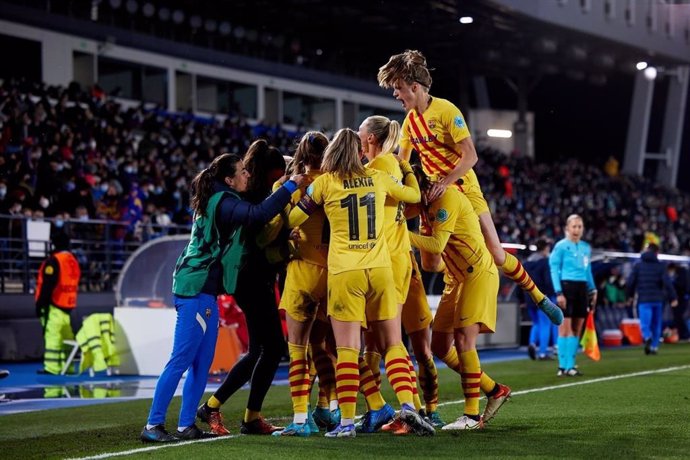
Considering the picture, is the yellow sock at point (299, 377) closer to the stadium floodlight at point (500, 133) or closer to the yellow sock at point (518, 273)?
the yellow sock at point (518, 273)

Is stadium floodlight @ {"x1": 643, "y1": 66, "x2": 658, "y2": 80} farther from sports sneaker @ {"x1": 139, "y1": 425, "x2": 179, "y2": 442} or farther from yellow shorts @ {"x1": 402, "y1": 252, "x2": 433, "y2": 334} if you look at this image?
sports sneaker @ {"x1": 139, "y1": 425, "x2": 179, "y2": 442}

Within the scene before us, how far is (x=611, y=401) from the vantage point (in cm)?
1109

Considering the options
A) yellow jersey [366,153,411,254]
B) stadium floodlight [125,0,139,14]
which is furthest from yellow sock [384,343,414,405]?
stadium floodlight [125,0,139,14]

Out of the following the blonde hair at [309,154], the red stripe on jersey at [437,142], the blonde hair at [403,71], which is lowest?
the blonde hair at [309,154]

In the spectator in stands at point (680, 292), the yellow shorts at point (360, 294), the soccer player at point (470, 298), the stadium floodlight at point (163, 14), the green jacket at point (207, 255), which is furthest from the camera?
the stadium floodlight at point (163, 14)

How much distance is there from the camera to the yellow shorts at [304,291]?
322 inches

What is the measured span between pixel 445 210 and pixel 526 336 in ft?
57.5

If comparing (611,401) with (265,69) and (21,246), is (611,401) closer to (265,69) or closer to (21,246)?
(21,246)

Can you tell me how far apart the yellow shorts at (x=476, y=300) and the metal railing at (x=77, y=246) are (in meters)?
12.6

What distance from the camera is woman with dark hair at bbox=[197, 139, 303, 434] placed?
333 inches

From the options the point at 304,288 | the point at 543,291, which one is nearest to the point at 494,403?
the point at 304,288

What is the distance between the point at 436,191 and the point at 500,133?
154ft

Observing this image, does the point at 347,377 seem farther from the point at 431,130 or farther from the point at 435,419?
the point at 431,130

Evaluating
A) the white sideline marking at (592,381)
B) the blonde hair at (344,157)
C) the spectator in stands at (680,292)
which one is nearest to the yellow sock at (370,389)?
the blonde hair at (344,157)
